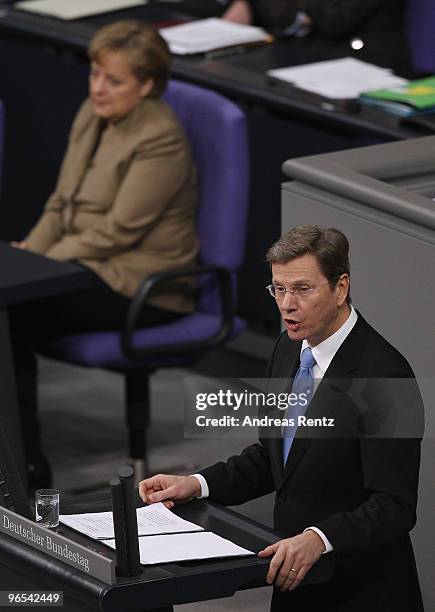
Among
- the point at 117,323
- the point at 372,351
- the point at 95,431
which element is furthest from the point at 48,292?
the point at 372,351

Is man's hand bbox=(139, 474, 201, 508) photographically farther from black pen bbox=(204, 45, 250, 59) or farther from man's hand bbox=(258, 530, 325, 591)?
black pen bbox=(204, 45, 250, 59)

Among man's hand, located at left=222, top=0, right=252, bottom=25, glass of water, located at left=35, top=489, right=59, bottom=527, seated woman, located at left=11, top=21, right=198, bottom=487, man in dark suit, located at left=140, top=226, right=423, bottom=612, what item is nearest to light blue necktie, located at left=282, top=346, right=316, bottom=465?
man in dark suit, located at left=140, top=226, right=423, bottom=612

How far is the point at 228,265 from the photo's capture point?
184 inches

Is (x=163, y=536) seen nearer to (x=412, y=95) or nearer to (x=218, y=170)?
(x=218, y=170)

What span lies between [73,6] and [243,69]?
3.27 ft

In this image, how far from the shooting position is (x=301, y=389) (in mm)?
2725

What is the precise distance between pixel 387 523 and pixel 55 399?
10.5ft

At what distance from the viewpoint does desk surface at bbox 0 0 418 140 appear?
5.01 metres

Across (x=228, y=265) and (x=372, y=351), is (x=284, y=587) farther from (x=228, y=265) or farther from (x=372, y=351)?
(x=228, y=265)

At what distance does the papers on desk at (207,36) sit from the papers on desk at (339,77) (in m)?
0.33

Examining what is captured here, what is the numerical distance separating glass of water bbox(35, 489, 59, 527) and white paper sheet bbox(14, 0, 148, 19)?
3.76 m

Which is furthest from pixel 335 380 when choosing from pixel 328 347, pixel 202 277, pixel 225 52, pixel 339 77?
pixel 225 52

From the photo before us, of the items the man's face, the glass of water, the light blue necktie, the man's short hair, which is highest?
the man's short hair

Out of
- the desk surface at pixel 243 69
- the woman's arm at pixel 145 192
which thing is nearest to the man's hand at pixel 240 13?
the desk surface at pixel 243 69
